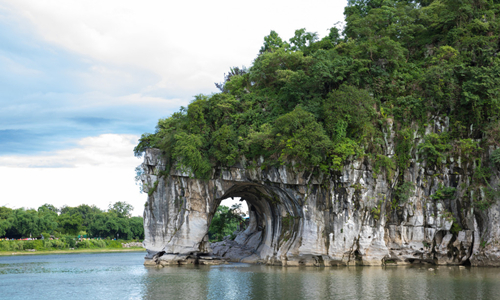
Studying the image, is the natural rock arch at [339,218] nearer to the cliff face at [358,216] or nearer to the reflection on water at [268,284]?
the cliff face at [358,216]

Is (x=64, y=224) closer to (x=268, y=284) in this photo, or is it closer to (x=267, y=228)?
(x=267, y=228)

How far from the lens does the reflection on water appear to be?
1555 cm

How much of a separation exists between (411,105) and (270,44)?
12.1 metres

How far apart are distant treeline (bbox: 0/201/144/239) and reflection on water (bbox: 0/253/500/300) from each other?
29.2 meters

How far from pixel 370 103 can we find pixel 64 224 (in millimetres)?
45072

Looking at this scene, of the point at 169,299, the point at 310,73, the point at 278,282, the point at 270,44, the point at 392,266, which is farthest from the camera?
the point at 270,44

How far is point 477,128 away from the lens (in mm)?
25344

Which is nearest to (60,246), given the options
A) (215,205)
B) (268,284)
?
(215,205)

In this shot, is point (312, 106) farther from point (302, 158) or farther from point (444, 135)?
point (444, 135)

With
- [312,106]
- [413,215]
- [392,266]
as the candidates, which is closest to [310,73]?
[312,106]

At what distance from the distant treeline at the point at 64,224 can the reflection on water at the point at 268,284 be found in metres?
29.2

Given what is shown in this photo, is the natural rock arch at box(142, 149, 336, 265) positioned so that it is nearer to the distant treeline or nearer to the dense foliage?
the dense foliage

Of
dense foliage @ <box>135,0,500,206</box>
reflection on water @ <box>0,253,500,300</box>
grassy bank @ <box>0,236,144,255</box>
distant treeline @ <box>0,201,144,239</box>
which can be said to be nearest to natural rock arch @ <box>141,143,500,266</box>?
dense foliage @ <box>135,0,500,206</box>

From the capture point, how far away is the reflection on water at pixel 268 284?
15.6 m
